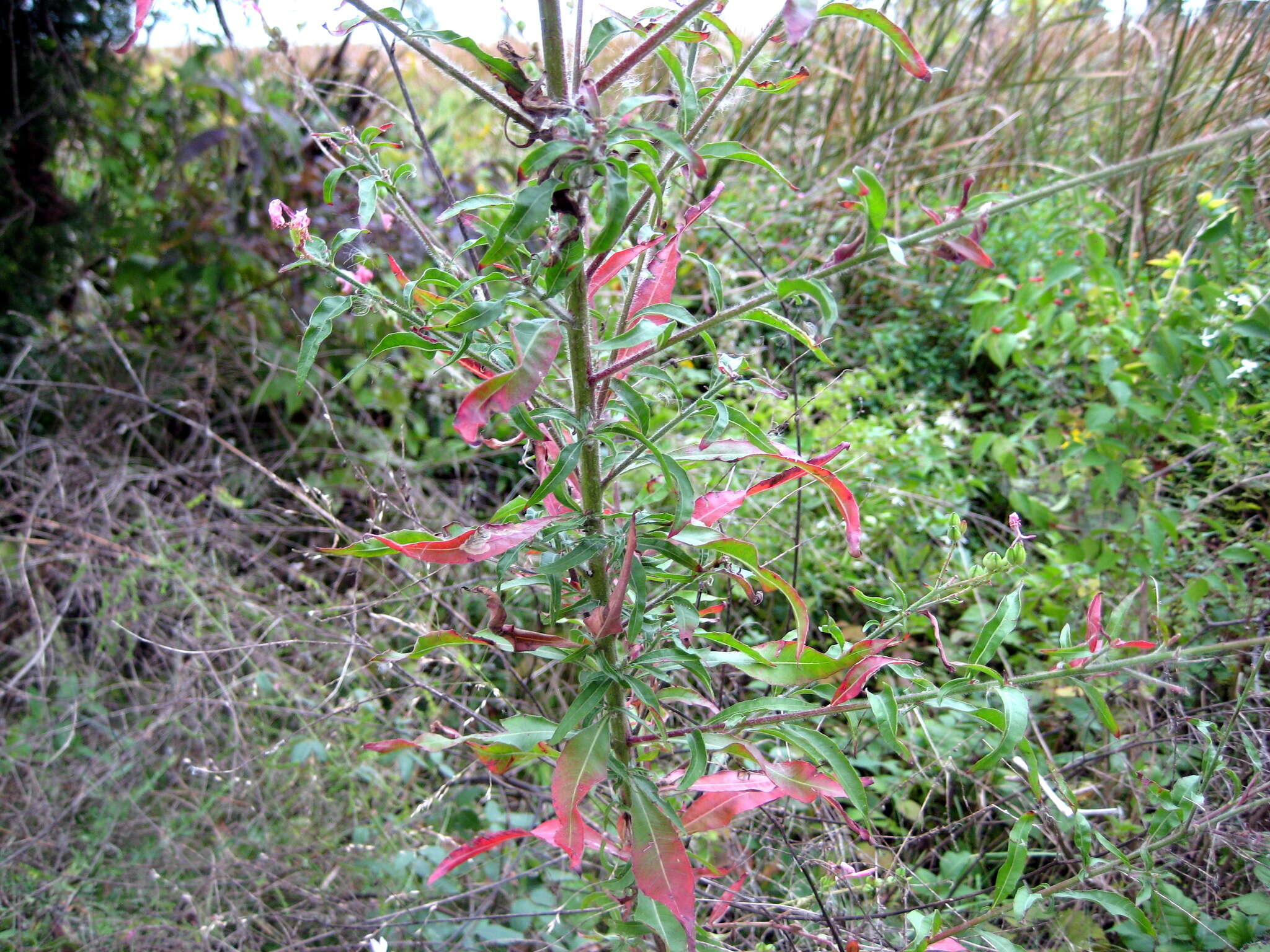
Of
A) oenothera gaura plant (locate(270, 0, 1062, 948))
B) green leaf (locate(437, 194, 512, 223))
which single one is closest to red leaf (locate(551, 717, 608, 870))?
oenothera gaura plant (locate(270, 0, 1062, 948))

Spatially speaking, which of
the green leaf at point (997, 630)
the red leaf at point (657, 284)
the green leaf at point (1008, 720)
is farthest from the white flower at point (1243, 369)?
the red leaf at point (657, 284)

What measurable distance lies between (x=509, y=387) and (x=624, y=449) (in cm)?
41

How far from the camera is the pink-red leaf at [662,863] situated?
3.07ft

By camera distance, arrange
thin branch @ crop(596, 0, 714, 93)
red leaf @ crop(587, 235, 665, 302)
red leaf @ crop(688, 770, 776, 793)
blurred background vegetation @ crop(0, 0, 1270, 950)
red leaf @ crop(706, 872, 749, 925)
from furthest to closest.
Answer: blurred background vegetation @ crop(0, 0, 1270, 950)
red leaf @ crop(706, 872, 749, 925)
red leaf @ crop(688, 770, 776, 793)
red leaf @ crop(587, 235, 665, 302)
thin branch @ crop(596, 0, 714, 93)

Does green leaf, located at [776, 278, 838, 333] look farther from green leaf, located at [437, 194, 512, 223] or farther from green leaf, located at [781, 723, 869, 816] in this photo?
green leaf, located at [781, 723, 869, 816]

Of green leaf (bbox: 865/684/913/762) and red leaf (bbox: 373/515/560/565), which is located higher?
red leaf (bbox: 373/515/560/565)

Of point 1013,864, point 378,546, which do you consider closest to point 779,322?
point 378,546

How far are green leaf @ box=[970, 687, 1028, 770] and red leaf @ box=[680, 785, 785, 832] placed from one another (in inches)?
12.4

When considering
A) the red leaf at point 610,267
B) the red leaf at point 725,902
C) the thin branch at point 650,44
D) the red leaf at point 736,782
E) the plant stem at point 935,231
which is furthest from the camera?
the red leaf at point 725,902

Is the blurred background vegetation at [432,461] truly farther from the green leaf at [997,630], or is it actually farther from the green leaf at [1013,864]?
the green leaf at [997,630]

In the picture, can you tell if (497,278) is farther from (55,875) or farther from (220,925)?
(55,875)

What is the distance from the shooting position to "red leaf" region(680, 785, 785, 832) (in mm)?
1102

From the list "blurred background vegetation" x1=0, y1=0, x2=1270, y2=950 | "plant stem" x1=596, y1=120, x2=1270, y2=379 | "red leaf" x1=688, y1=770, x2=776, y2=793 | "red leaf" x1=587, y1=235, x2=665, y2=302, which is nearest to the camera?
"plant stem" x1=596, y1=120, x2=1270, y2=379

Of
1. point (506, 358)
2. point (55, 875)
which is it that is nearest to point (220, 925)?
point (55, 875)
